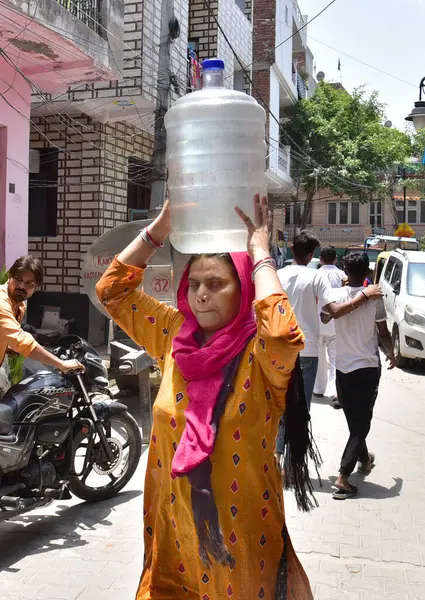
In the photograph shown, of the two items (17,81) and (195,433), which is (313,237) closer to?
(195,433)

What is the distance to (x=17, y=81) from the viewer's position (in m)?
8.90

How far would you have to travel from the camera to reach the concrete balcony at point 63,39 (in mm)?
7374

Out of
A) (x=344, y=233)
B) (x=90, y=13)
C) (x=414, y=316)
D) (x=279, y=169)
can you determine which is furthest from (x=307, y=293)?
(x=344, y=233)

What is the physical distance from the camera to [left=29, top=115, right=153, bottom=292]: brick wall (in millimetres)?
11789

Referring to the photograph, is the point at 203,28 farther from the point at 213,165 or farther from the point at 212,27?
the point at 213,165

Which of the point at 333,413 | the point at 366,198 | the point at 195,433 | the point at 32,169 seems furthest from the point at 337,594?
the point at 366,198

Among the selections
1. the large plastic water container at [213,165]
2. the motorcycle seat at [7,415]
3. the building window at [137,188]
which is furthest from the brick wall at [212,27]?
the large plastic water container at [213,165]

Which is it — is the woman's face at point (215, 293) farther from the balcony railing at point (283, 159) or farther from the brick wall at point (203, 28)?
the balcony railing at point (283, 159)

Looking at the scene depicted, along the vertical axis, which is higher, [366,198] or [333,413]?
[366,198]

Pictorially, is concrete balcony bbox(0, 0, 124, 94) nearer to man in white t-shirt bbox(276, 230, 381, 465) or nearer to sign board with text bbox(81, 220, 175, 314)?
sign board with text bbox(81, 220, 175, 314)

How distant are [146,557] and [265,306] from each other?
1.00m

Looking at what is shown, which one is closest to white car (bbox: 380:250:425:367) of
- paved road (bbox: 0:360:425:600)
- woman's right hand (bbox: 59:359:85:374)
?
paved road (bbox: 0:360:425:600)

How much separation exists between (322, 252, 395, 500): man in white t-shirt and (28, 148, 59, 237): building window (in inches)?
326

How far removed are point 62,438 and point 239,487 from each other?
95.8 inches
